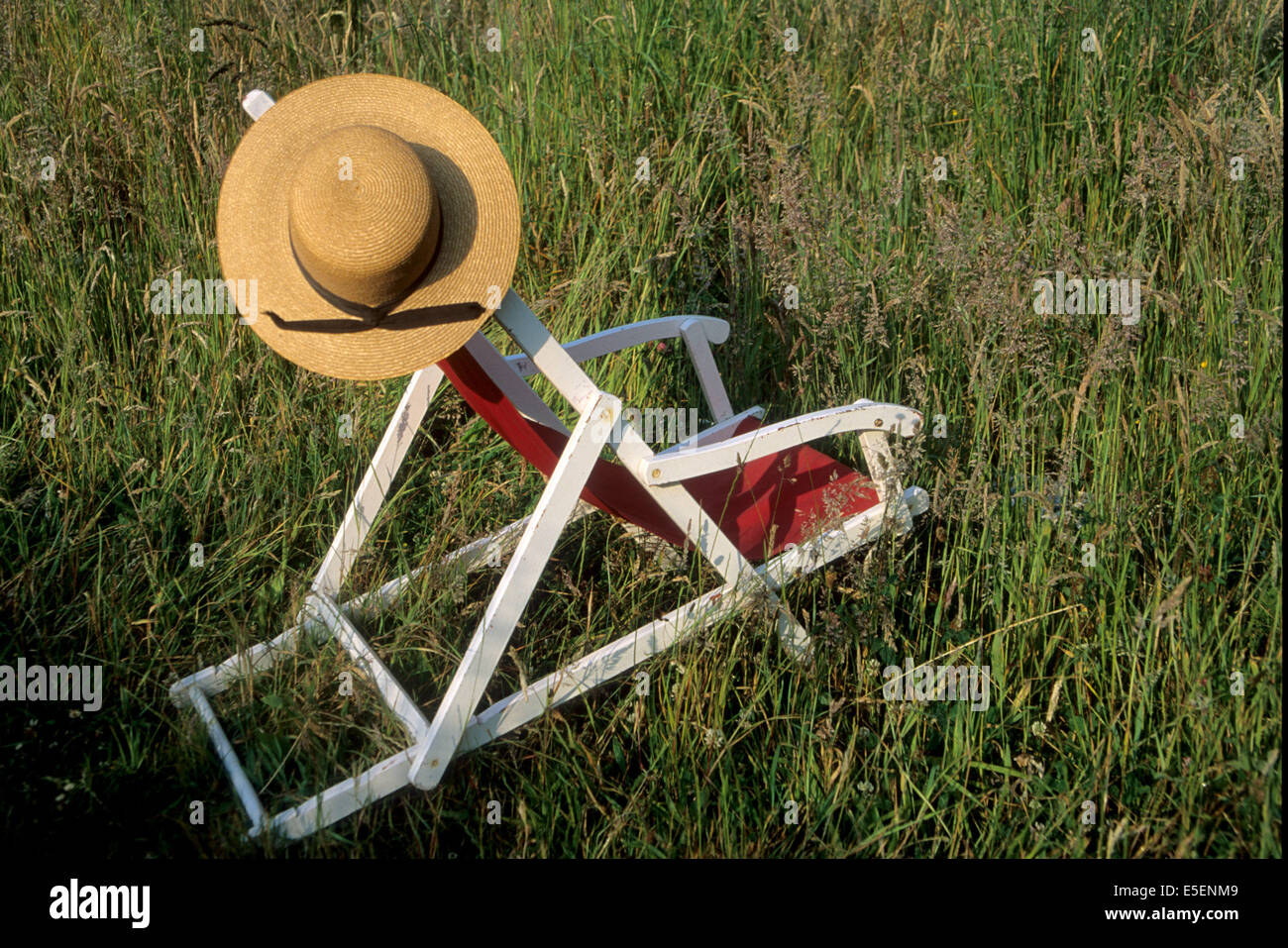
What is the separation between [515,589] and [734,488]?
2.86ft

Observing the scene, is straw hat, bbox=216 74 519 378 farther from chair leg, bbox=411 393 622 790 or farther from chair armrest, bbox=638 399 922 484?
chair armrest, bbox=638 399 922 484

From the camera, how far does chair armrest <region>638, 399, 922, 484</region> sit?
8.50 feet

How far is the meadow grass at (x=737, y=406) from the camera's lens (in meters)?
2.60

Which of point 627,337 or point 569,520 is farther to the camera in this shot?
point 627,337

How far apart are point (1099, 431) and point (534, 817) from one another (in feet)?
6.30

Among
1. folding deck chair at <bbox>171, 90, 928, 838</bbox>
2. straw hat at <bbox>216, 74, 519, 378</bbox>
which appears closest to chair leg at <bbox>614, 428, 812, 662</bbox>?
folding deck chair at <bbox>171, 90, 928, 838</bbox>

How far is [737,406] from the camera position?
3.98m

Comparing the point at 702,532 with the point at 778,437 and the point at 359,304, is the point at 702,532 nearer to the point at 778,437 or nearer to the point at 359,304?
the point at 778,437

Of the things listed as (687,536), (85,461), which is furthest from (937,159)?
(85,461)

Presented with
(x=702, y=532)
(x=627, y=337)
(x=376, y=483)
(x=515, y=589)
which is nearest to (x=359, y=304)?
(x=515, y=589)

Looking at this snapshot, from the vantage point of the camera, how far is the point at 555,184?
165 inches

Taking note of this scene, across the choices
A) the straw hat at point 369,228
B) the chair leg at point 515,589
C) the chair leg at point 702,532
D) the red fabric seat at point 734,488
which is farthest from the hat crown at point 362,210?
the chair leg at point 702,532

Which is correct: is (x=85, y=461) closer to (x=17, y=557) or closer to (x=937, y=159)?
(x=17, y=557)

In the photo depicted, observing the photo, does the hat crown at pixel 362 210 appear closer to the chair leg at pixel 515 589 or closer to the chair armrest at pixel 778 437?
the chair leg at pixel 515 589
